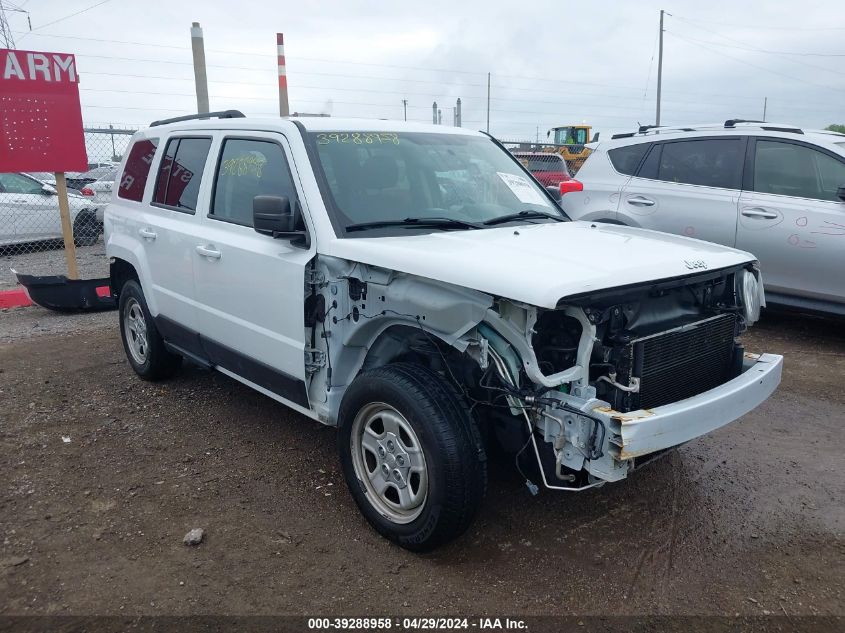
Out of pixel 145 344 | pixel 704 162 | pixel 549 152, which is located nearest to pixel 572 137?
pixel 549 152

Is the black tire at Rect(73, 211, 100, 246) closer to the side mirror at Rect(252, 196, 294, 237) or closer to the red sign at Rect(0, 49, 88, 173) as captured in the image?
the red sign at Rect(0, 49, 88, 173)

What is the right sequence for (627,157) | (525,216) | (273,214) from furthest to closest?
1. (627,157)
2. (525,216)
3. (273,214)

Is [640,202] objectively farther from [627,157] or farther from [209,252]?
[209,252]

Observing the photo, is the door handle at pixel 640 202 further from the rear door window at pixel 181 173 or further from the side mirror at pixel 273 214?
the side mirror at pixel 273 214

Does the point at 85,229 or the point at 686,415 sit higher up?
the point at 686,415

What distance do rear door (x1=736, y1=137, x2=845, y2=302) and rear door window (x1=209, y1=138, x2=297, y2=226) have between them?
461 centimetres

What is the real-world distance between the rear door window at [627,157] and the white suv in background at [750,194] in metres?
0.01

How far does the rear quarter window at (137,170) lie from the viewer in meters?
5.29

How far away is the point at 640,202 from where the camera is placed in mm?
7285

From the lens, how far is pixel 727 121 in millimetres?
7191

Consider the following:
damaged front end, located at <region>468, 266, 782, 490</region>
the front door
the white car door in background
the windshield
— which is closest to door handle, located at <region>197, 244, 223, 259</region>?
the front door

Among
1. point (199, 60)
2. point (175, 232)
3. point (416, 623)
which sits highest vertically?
point (199, 60)

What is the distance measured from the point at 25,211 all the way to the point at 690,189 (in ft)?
36.1

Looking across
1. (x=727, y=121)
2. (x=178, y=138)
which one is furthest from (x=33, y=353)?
(x=727, y=121)
